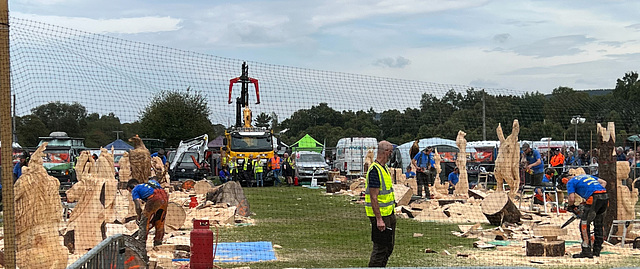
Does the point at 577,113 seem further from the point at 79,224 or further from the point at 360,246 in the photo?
the point at 79,224

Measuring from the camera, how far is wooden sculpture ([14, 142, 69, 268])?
282 inches

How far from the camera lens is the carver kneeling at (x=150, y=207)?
387 inches

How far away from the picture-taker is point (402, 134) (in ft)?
50.7

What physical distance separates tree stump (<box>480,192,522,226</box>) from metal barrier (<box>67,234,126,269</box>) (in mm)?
9153

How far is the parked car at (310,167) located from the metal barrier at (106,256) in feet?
80.3

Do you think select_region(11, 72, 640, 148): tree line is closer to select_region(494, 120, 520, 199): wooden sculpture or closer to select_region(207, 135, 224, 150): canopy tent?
select_region(494, 120, 520, 199): wooden sculpture

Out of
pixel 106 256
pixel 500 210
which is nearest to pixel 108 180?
pixel 106 256

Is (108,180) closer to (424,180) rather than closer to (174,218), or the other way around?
(174,218)

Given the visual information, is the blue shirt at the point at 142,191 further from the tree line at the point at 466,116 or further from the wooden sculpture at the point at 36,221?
the wooden sculpture at the point at 36,221

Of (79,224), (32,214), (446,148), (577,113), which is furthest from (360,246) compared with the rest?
(446,148)

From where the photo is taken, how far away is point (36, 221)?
7.24m

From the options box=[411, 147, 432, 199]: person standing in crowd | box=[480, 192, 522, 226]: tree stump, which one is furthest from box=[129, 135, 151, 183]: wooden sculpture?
box=[411, 147, 432, 199]: person standing in crowd

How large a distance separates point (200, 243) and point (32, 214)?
201 centimetres

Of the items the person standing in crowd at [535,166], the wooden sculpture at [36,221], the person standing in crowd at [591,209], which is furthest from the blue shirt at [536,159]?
the wooden sculpture at [36,221]
